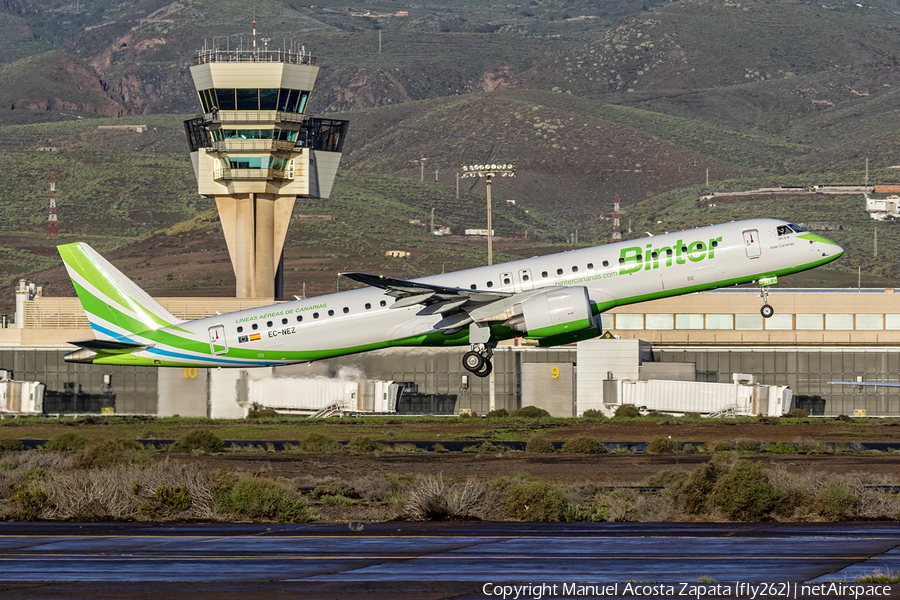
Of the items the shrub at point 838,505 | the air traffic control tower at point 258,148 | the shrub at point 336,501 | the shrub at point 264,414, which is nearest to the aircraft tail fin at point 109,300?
the shrub at point 336,501

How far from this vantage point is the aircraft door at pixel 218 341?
186 ft

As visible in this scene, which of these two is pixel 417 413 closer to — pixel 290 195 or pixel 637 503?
pixel 290 195

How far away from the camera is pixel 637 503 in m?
43.8

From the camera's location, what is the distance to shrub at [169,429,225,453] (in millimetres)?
69875

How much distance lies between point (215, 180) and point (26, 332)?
31.3m

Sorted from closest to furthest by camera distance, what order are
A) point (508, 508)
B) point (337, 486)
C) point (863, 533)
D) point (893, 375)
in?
point (863, 533) < point (508, 508) < point (337, 486) < point (893, 375)

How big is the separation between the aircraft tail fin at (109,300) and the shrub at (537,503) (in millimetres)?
22243

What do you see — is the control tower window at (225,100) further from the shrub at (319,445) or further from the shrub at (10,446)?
the shrub at (319,445)

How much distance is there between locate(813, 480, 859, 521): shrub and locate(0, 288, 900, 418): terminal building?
178 feet

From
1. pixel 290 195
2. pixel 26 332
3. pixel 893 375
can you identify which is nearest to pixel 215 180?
pixel 290 195

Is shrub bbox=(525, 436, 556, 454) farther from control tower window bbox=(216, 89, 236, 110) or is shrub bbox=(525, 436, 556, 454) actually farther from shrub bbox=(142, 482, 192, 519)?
control tower window bbox=(216, 89, 236, 110)

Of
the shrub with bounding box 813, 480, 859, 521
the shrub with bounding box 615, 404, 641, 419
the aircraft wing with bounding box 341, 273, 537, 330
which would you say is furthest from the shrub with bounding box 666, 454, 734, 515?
the shrub with bounding box 615, 404, 641, 419

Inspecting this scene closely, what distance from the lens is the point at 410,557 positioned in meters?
31.2

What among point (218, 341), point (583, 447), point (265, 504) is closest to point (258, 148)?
point (583, 447)
